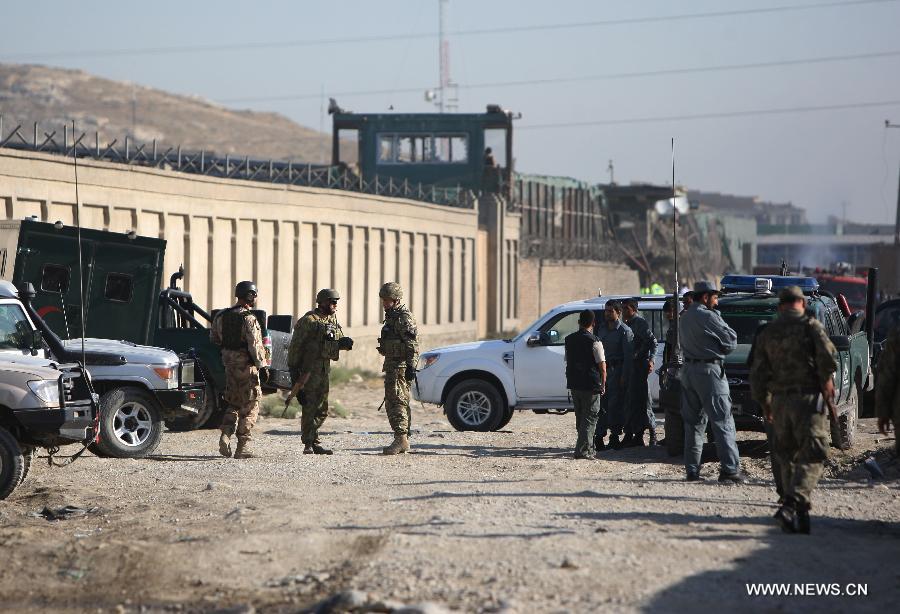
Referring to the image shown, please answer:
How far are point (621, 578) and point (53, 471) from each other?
7532mm

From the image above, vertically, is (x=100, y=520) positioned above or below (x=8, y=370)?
below

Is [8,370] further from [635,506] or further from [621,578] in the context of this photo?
[621,578]

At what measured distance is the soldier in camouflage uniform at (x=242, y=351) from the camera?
15.0 metres

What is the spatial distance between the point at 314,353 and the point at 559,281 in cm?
3982

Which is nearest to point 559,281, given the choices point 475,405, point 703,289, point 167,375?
point 475,405

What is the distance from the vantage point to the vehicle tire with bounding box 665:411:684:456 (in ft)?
50.1

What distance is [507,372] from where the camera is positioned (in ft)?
61.9

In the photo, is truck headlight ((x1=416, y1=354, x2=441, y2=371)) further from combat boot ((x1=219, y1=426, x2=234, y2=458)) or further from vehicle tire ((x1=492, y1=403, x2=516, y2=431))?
combat boot ((x1=219, y1=426, x2=234, y2=458))

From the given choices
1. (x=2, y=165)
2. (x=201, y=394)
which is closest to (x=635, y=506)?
(x=201, y=394)

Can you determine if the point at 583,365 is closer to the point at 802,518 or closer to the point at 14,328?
the point at 802,518

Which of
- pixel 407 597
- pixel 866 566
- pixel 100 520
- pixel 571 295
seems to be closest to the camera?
pixel 407 597

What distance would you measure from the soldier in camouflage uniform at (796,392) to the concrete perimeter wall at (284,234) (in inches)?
625

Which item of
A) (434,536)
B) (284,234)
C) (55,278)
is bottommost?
(434,536)

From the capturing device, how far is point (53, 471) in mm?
14352
